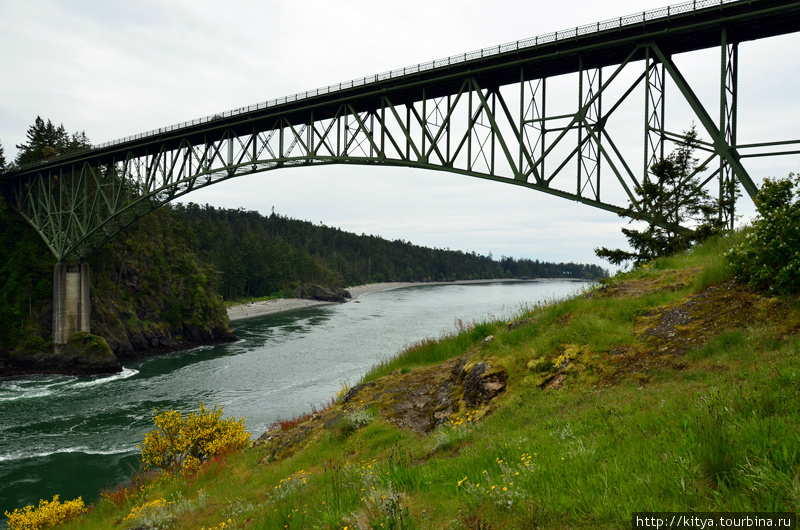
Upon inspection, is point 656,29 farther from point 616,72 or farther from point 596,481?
point 596,481

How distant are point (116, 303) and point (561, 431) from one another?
5631 cm

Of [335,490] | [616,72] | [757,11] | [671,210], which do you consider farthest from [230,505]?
[757,11]

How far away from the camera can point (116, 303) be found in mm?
50000

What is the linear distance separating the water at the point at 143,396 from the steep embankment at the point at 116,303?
3259 mm

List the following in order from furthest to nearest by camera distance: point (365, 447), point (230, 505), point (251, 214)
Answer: point (251, 214)
point (365, 447)
point (230, 505)

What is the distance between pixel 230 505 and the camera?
7.21 meters

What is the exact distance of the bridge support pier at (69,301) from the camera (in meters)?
43.7

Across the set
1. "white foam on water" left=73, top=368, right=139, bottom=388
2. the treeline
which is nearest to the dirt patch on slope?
"white foam on water" left=73, top=368, right=139, bottom=388

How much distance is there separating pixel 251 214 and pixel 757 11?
154407 mm

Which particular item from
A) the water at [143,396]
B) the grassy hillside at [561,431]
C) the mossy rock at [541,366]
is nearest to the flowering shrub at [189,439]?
the grassy hillside at [561,431]

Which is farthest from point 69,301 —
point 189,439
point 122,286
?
point 189,439

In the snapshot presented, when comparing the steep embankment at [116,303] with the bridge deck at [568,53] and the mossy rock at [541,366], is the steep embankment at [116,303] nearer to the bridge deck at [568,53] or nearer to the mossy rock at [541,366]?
the bridge deck at [568,53]

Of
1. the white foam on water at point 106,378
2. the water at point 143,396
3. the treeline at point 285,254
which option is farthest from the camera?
the treeline at point 285,254

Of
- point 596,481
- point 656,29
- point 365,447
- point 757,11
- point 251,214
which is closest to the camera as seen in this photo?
point 596,481
